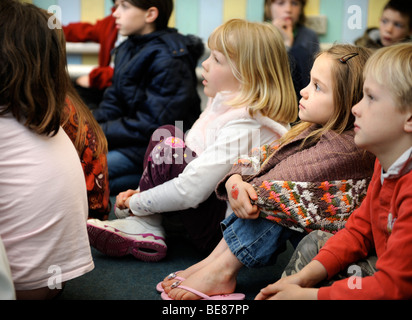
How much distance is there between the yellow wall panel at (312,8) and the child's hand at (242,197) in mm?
1874

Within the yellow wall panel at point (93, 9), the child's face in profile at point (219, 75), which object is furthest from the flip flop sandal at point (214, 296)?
the yellow wall panel at point (93, 9)

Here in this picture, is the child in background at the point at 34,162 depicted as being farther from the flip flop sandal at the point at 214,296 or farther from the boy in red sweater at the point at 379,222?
the boy in red sweater at the point at 379,222

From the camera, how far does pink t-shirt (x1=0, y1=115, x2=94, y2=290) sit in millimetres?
971

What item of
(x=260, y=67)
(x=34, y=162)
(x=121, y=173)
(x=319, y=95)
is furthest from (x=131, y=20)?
(x=34, y=162)

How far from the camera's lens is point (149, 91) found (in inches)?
79.4

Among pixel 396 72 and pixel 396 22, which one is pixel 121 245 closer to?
pixel 396 72

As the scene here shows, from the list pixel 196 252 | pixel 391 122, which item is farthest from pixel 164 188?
pixel 391 122

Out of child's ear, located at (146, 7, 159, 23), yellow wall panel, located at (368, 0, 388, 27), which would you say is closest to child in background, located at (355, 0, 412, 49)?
yellow wall panel, located at (368, 0, 388, 27)

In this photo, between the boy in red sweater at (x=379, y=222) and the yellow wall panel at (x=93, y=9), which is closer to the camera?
the boy in red sweater at (x=379, y=222)

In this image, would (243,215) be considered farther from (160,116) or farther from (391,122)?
(160,116)

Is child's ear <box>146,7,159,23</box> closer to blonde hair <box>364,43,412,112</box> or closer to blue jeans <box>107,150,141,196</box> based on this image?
blue jeans <box>107,150,141,196</box>

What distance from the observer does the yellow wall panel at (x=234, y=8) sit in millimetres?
2875

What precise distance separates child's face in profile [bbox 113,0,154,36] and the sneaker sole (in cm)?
96

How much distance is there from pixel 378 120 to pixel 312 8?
2.08 m
